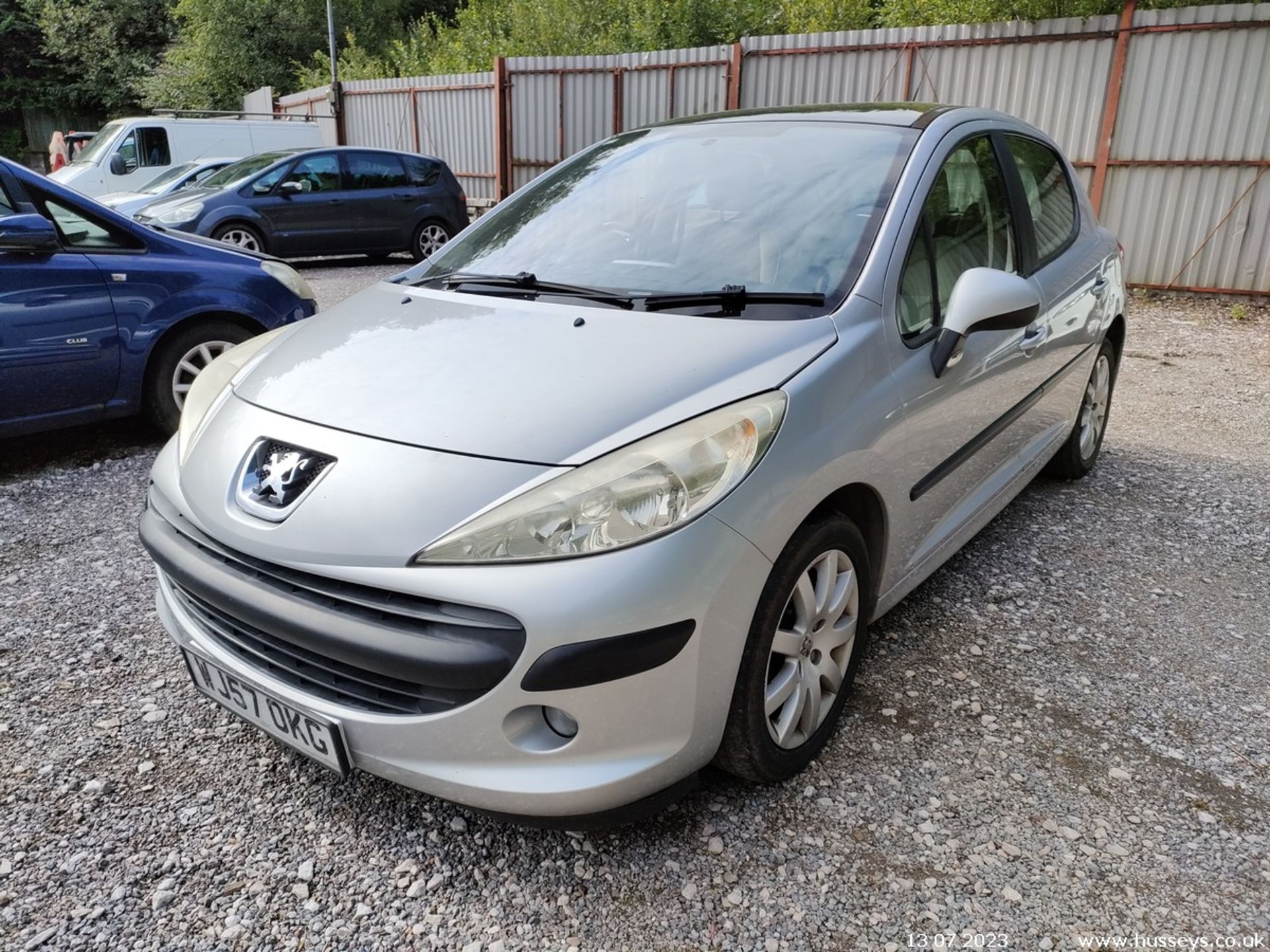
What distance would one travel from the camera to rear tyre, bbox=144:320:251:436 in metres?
4.66

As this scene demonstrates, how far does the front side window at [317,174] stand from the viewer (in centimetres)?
1111

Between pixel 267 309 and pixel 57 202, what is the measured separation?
1.05 m

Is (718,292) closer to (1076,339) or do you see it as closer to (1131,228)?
(1076,339)

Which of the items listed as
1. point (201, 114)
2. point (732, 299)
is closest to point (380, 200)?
point (201, 114)

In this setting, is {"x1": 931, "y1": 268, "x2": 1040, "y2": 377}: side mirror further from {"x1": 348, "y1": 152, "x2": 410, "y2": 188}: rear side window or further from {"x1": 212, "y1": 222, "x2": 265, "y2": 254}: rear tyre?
{"x1": 348, "y1": 152, "x2": 410, "y2": 188}: rear side window

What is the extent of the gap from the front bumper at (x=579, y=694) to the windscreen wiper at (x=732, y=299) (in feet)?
2.41

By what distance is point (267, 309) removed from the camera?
5000 millimetres

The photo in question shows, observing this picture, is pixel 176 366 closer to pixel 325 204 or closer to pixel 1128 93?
pixel 325 204

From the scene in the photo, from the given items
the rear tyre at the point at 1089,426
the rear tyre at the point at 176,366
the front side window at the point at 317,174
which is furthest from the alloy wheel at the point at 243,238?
the rear tyre at the point at 1089,426

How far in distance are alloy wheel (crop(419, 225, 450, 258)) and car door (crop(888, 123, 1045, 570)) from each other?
9.97 m

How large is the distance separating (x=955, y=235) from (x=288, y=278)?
3770mm

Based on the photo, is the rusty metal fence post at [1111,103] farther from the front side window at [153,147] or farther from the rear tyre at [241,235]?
the front side window at [153,147]

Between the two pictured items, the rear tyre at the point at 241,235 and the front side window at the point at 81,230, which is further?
the rear tyre at the point at 241,235

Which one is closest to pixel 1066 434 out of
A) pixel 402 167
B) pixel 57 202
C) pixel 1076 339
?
pixel 1076 339
